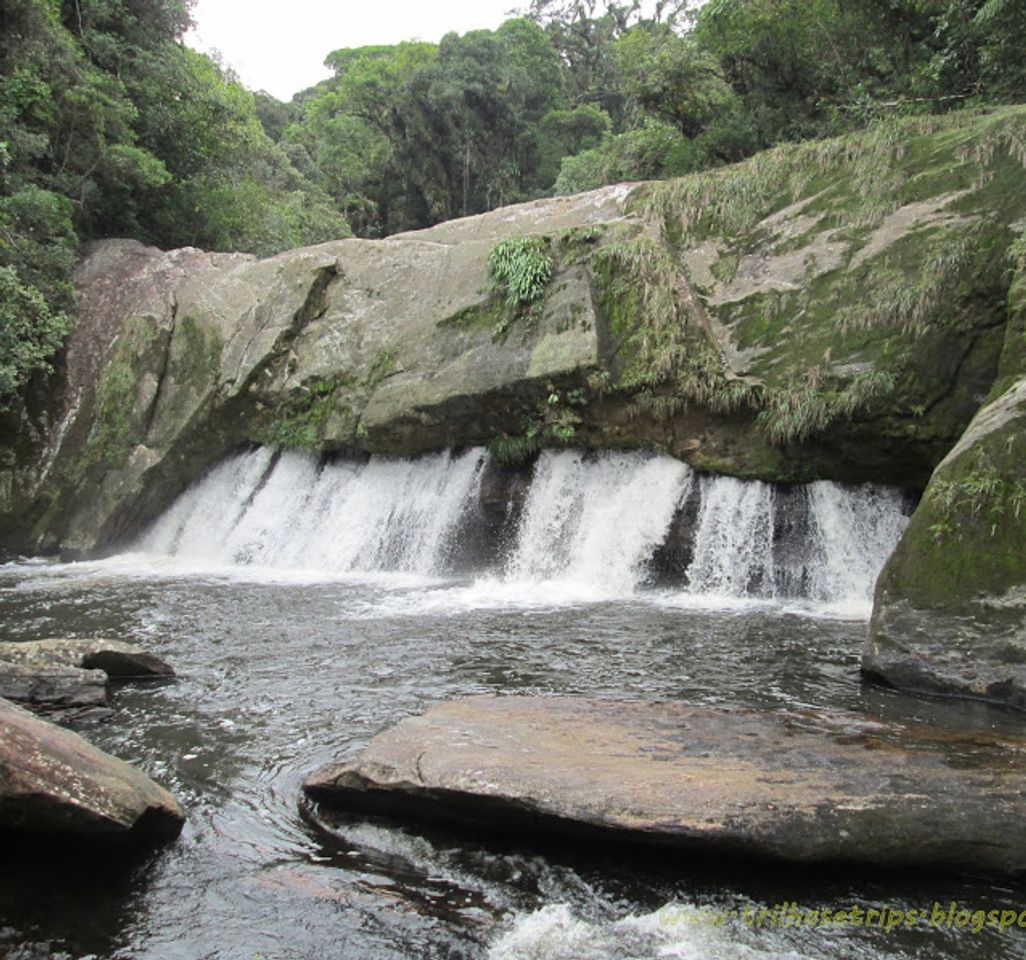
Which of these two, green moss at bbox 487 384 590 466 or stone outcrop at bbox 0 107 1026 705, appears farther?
green moss at bbox 487 384 590 466

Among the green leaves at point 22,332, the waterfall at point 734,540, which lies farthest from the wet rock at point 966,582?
the green leaves at point 22,332

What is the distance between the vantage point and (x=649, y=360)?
35.5 ft

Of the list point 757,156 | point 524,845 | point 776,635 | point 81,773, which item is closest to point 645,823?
point 524,845

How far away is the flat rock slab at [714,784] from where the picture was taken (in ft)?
12.2

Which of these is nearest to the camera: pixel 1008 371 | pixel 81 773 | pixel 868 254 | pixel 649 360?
pixel 81 773

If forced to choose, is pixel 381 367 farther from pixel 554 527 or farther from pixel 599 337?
pixel 554 527

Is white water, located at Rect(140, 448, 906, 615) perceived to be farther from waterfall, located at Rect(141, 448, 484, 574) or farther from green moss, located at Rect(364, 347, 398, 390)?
green moss, located at Rect(364, 347, 398, 390)

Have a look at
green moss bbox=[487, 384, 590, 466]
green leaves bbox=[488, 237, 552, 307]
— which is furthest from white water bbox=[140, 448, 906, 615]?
green leaves bbox=[488, 237, 552, 307]

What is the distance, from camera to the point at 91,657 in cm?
662

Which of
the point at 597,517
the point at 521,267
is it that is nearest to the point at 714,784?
the point at 597,517

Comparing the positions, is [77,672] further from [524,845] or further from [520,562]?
[520,562]

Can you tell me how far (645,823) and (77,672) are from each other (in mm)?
4595

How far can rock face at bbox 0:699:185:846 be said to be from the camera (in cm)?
366

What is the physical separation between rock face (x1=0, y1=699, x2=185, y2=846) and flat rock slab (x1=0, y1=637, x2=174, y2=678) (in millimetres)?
2522
